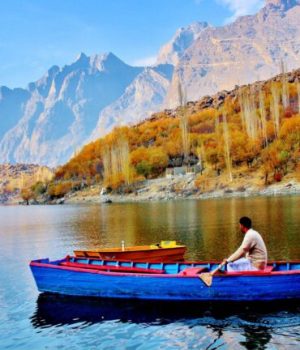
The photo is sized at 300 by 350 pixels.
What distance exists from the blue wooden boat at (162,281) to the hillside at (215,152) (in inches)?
3379

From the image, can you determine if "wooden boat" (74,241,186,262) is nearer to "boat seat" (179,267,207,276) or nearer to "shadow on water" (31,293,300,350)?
"shadow on water" (31,293,300,350)

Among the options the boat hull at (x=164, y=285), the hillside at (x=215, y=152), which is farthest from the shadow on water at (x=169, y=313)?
the hillside at (x=215, y=152)

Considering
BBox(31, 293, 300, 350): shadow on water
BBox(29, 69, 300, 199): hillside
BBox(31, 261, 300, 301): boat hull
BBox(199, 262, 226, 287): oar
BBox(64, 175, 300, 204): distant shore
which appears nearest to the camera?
BBox(31, 293, 300, 350): shadow on water

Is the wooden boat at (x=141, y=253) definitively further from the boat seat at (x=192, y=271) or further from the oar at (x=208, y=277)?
the oar at (x=208, y=277)

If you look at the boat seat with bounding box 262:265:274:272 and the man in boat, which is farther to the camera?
the boat seat with bounding box 262:265:274:272

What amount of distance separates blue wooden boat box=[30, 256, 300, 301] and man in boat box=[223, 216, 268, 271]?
1.43 feet

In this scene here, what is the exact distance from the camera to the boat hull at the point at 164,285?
60.7 ft

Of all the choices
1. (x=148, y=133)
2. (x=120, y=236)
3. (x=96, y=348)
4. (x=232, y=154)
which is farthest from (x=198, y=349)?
(x=148, y=133)

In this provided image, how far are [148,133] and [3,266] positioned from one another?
157m

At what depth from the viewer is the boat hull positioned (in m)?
18.5

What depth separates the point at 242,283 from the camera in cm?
1873

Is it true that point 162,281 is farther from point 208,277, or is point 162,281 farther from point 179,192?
point 179,192

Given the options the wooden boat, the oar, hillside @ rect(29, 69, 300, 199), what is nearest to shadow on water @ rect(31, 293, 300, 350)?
the oar

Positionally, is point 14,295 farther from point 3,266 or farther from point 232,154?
point 232,154
